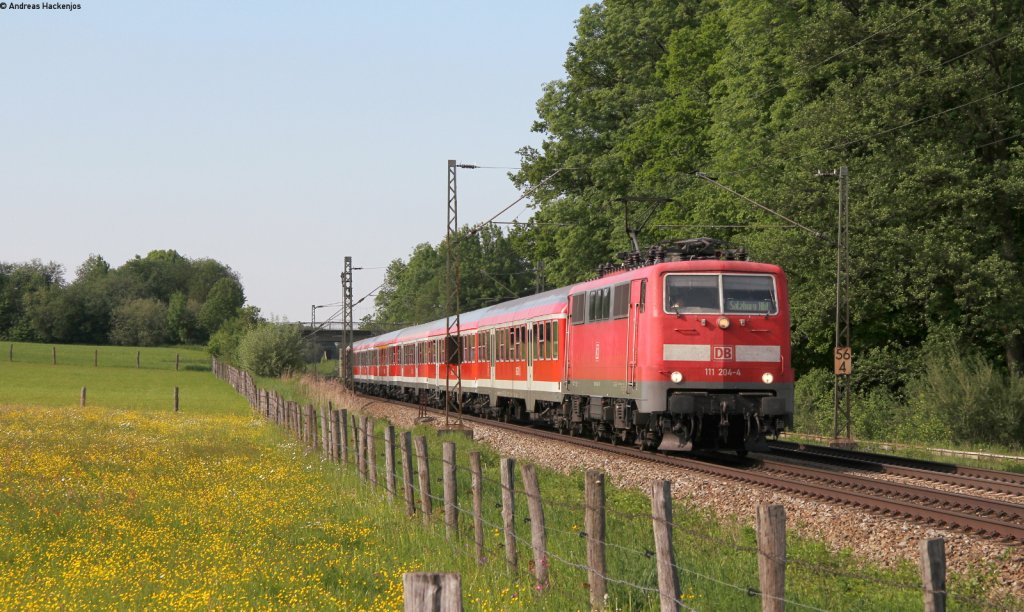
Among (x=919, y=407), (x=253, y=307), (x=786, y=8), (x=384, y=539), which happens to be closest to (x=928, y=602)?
(x=384, y=539)

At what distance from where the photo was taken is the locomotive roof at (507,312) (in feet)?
93.5

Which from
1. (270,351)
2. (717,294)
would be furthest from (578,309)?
(270,351)

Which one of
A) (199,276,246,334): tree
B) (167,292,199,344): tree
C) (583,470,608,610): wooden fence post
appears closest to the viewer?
(583,470,608,610): wooden fence post

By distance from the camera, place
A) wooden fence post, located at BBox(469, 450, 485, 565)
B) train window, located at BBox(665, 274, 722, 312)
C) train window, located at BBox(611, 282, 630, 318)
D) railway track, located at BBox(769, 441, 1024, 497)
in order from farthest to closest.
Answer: train window, located at BBox(611, 282, 630, 318) < train window, located at BBox(665, 274, 722, 312) < railway track, located at BBox(769, 441, 1024, 497) < wooden fence post, located at BBox(469, 450, 485, 565)

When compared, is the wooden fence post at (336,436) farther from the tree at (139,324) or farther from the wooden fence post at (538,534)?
the tree at (139,324)

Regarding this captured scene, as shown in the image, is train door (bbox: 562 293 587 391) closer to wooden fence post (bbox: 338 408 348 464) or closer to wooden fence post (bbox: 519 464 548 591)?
wooden fence post (bbox: 338 408 348 464)

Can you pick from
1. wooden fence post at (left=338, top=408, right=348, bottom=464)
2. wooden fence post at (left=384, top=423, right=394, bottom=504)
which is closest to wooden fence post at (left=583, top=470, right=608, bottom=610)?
wooden fence post at (left=384, top=423, right=394, bottom=504)

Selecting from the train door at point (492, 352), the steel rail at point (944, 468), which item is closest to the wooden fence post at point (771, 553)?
the steel rail at point (944, 468)

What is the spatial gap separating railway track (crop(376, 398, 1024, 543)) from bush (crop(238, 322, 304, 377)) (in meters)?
51.9

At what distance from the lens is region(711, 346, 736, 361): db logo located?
20.6 meters

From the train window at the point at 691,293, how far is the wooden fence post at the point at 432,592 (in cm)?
1593

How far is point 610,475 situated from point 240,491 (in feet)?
19.6

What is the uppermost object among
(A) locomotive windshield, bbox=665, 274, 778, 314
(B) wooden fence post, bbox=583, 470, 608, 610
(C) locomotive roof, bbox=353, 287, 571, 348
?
(C) locomotive roof, bbox=353, 287, 571, 348

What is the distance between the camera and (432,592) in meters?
5.06
